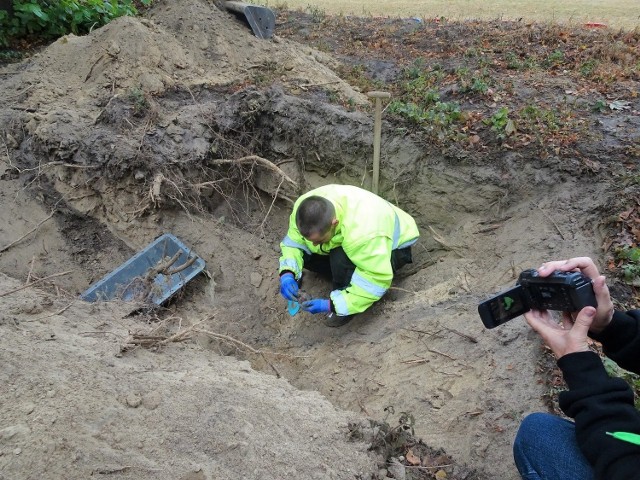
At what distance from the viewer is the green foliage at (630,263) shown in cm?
297

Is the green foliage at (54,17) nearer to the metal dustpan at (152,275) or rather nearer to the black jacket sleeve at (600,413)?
the metal dustpan at (152,275)

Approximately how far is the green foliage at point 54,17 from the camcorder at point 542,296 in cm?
622

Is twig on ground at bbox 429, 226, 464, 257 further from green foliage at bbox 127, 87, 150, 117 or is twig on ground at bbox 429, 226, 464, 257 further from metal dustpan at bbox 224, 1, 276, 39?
metal dustpan at bbox 224, 1, 276, 39

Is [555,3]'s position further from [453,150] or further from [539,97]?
[453,150]

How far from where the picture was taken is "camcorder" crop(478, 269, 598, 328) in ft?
5.41

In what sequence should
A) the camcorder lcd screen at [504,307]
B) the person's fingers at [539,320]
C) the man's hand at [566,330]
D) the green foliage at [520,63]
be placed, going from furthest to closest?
the green foliage at [520,63] < the camcorder lcd screen at [504,307] < the person's fingers at [539,320] < the man's hand at [566,330]

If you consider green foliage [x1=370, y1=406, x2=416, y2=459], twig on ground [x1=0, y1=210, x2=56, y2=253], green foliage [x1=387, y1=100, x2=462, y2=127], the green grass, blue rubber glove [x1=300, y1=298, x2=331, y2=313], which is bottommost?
blue rubber glove [x1=300, y1=298, x2=331, y2=313]

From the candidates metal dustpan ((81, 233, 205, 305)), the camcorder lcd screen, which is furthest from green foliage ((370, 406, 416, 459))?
metal dustpan ((81, 233, 205, 305))

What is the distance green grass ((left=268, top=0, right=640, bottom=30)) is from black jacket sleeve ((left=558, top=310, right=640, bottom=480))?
27.1 feet

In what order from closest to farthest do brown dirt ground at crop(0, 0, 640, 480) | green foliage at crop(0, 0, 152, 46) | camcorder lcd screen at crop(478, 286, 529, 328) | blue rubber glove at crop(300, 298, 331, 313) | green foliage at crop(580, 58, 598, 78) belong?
camcorder lcd screen at crop(478, 286, 529, 328), brown dirt ground at crop(0, 0, 640, 480), blue rubber glove at crop(300, 298, 331, 313), green foliage at crop(580, 58, 598, 78), green foliage at crop(0, 0, 152, 46)

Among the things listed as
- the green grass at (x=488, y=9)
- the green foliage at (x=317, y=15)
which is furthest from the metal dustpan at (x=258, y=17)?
the green grass at (x=488, y=9)

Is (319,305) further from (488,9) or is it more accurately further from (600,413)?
(488,9)

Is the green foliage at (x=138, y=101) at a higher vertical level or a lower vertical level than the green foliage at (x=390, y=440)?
higher

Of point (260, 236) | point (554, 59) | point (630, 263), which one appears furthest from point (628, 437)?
point (554, 59)
